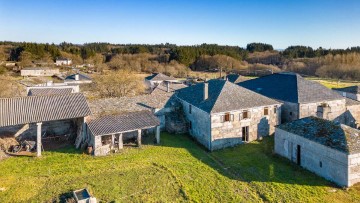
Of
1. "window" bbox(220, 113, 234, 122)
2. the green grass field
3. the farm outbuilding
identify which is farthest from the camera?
"window" bbox(220, 113, 234, 122)

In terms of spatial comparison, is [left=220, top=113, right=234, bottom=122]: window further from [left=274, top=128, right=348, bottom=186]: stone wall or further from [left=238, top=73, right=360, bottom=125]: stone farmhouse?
[left=238, top=73, right=360, bottom=125]: stone farmhouse

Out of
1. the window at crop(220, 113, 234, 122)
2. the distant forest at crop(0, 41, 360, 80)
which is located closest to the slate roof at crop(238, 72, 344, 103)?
the window at crop(220, 113, 234, 122)

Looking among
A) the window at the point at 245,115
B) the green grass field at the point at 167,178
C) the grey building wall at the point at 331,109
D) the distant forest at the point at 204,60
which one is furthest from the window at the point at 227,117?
the distant forest at the point at 204,60

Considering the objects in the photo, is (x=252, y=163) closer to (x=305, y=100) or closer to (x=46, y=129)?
(x=305, y=100)

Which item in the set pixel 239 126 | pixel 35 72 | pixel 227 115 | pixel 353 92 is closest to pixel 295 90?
pixel 239 126

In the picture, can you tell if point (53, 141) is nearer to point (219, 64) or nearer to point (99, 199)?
point (99, 199)

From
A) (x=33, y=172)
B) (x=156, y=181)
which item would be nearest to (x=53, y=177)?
(x=33, y=172)
